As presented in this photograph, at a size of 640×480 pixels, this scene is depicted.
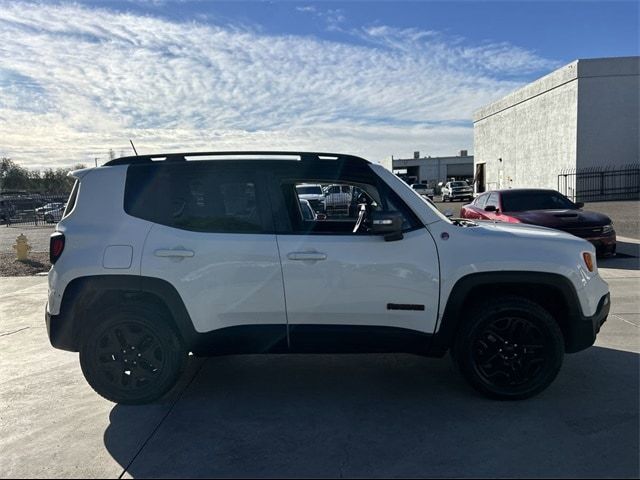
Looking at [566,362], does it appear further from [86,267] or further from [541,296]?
[86,267]

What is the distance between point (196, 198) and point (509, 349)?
106 inches

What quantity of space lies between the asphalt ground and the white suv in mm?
319

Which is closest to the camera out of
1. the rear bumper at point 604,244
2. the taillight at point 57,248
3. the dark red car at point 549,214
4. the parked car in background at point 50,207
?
the taillight at point 57,248

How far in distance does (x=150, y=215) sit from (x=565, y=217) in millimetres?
8286

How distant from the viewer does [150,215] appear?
151 inches

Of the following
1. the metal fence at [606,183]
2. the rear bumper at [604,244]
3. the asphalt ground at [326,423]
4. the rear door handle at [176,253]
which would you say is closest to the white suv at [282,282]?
the rear door handle at [176,253]

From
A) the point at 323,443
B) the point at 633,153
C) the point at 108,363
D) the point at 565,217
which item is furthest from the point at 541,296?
the point at 633,153

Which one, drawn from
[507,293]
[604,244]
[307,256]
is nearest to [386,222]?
[307,256]

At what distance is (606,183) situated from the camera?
86.1ft

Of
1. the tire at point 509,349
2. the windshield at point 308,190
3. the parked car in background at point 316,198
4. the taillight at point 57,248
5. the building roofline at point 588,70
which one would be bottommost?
the tire at point 509,349

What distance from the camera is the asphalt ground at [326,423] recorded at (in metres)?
3.04

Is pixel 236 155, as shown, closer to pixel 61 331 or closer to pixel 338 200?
pixel 338 200

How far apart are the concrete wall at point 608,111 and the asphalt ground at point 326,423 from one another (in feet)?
79.8

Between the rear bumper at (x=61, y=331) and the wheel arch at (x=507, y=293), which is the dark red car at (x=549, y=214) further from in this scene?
the rear bumper at (x=61, y=331)
